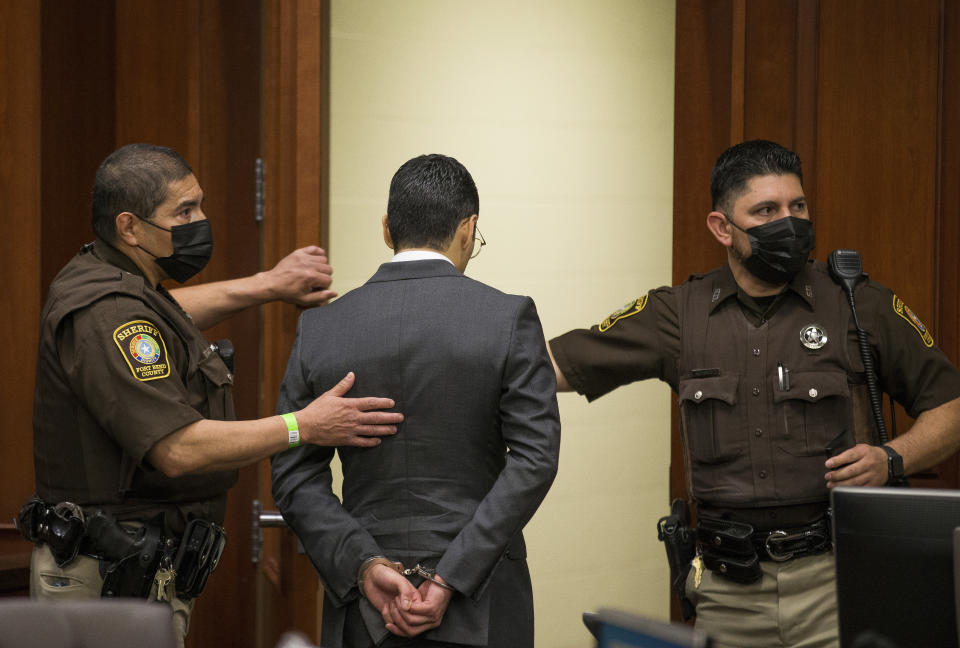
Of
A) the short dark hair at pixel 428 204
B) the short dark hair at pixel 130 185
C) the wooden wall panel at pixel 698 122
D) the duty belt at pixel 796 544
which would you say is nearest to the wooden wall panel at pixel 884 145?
the wooden wall panel at pixel 698 122

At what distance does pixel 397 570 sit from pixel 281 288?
2.84 ft

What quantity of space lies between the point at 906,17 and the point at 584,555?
1878 millimetres

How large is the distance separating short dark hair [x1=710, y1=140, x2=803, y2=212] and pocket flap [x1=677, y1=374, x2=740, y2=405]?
398 mm

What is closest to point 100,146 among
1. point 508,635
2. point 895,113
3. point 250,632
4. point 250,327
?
point 250,327

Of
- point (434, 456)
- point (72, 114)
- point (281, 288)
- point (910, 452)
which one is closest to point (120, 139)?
point (72, 114)

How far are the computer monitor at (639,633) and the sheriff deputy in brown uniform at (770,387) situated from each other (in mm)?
1238

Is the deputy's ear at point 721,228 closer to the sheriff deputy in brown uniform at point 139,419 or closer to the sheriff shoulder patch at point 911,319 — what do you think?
the sheriff shoulder patch at point 911,319

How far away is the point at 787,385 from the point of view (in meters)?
2.29

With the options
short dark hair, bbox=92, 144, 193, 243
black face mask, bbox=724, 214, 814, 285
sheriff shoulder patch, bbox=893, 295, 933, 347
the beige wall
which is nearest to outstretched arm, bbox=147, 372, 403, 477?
short dark hair, bbox=92, 144, 193, 243

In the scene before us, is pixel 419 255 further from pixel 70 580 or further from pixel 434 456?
pixel 70 580

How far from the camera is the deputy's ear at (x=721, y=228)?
2432 mm

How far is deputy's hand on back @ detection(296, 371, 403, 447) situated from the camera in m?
1.91

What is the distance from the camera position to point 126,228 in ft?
7.57

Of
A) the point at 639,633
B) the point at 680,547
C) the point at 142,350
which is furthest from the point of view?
the point at 680,547
